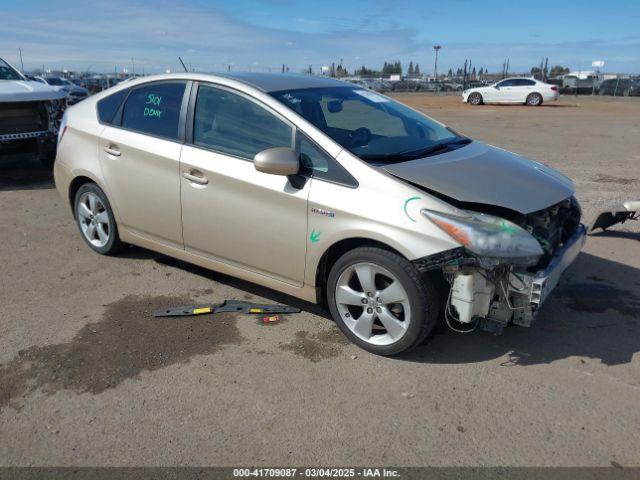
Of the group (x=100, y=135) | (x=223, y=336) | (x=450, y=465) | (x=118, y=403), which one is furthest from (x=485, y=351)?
(x=100, y=135)

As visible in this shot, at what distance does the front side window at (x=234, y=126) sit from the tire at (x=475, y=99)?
2812cm

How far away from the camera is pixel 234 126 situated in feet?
13.5

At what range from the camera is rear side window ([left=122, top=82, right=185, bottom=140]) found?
4453 mm

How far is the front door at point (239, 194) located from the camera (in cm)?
379

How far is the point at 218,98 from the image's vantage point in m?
4.23

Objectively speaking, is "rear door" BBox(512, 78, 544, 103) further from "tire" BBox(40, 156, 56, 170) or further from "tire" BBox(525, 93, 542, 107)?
"tire" BBox(40, 156, 56, 170)

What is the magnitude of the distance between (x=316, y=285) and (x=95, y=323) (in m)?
1.70

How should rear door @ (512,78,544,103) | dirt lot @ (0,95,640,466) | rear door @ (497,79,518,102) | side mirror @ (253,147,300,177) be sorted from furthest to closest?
rear door @ (497,79,518,102)
rear door @ (512,78,544,103)
side mirror @ (253,147,300,177)
dirt lot @ (0,95,640,466)

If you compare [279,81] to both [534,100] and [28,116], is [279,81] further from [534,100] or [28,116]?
[534,100]

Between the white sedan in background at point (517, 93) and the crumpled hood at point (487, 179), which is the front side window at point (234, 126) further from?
the white sedan in background at point (517, 93)

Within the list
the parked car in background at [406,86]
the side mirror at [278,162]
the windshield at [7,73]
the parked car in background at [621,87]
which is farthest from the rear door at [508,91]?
the side mirror at [278,162]

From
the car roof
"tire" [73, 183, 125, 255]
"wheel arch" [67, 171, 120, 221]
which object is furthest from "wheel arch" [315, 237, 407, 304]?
"tire" [73, 183, 125, 255]

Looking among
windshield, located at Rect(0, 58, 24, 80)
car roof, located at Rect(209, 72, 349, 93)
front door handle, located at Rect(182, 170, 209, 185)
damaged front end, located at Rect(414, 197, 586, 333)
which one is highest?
windshield, located at Rect(0, 58, 24, 80)

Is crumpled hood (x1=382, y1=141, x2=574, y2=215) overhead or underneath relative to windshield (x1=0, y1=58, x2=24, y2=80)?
underneath
